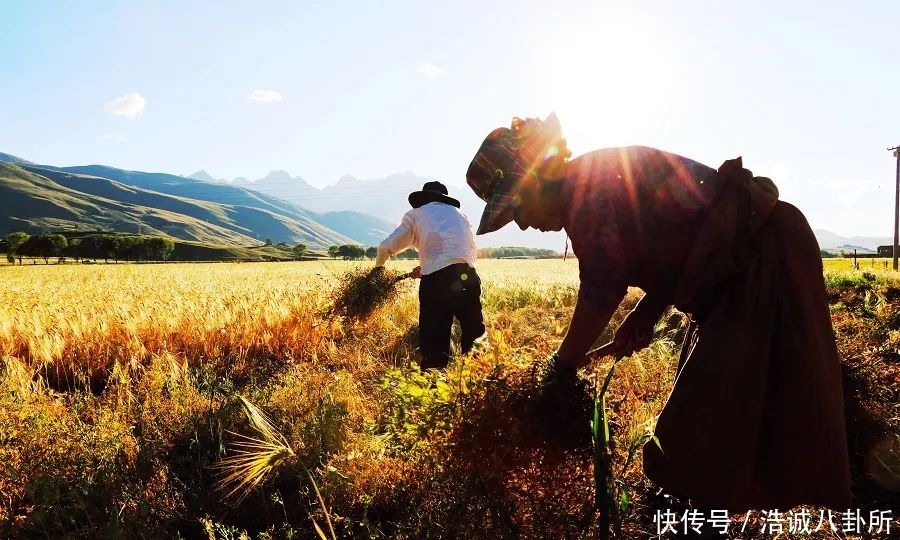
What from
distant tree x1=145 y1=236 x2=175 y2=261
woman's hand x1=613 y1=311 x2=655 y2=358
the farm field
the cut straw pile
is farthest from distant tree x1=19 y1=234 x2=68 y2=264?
woman's hand x1=613 y1=311 x2=655 y2=358

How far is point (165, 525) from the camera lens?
9.57ft

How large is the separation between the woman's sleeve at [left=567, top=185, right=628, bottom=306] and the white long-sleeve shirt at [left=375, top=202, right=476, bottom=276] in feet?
10.5

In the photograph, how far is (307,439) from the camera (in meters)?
3.77

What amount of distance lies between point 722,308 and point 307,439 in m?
2.96

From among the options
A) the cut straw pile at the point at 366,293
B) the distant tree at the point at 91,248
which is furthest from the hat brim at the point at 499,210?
the distant tree at the point at 91,248

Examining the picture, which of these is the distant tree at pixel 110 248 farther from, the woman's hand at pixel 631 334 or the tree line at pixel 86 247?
the woman's hand at pixel 631 334

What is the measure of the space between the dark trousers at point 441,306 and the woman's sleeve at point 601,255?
324 cm

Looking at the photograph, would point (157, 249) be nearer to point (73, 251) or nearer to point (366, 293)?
point (73, 251)

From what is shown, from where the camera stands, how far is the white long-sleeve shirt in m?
5.10

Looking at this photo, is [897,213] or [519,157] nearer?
[519,157]

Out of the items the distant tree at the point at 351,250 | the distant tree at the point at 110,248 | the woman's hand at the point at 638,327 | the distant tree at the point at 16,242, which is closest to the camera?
the woman's hand at the point at 638,327

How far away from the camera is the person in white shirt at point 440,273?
5.12 meters

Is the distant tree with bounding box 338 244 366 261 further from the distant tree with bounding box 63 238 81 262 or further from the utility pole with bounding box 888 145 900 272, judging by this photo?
the utility pole with bounding box 888 145 900 272

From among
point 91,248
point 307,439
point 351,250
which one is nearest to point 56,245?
point 91,248
